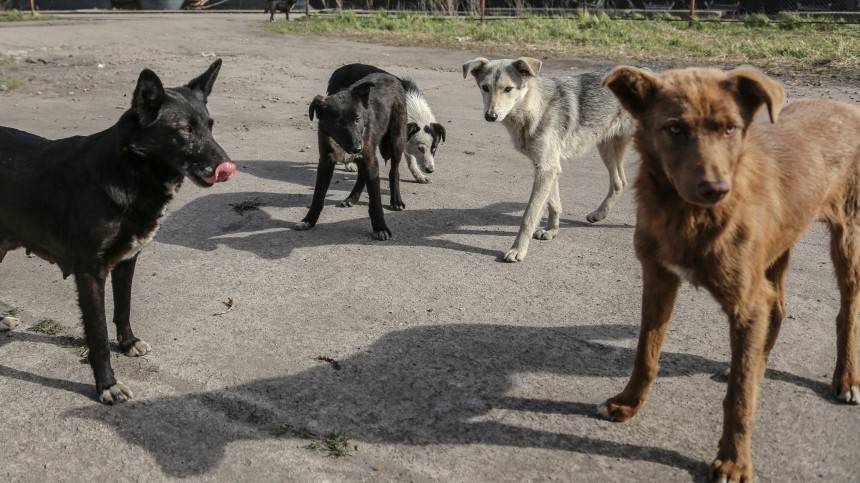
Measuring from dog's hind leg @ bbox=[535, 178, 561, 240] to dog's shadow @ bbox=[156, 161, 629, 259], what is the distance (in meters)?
0.24

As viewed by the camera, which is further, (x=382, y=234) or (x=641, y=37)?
(x=641, y=37)

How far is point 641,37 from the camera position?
1600cm

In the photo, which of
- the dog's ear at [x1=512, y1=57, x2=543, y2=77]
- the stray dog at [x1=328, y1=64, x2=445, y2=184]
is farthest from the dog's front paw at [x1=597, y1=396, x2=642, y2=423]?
the stray dog at [x1=328, y1=64, x2=445, y2=184]

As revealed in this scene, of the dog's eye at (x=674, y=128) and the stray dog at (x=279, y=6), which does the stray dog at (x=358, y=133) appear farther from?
the stray dog at (x=279, y=6)

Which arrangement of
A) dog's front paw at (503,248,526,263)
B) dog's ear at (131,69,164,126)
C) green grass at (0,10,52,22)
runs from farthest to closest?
green grass at (0,10,52,22)
dog's front paw at (503,248,526,263)
dog's ear at (131,69,164,126)

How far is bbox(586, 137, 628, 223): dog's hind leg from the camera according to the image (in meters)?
6.48

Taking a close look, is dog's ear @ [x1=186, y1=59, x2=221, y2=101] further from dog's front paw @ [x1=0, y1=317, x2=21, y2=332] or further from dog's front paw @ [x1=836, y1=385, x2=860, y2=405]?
dog's front paw @ [x1=836, y1=385, x2=860, y2=405]

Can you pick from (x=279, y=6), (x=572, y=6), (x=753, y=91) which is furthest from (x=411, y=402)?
(x=279, y=6)

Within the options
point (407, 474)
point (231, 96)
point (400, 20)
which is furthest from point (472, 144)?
point (400, 20)

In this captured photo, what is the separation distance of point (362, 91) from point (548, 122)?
4.98 feet

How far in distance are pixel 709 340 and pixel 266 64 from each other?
11.6 m

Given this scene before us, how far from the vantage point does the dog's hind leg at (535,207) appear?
5.69 meters

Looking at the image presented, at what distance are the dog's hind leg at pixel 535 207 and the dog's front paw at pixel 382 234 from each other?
1017 mm

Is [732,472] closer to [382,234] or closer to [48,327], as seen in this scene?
[382,234]
